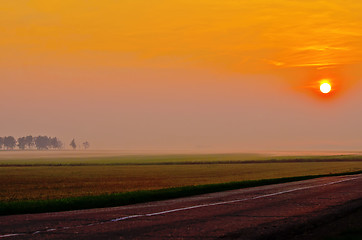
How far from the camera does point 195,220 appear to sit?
14.3 metres

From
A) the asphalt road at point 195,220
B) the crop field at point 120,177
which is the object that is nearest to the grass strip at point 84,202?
the asphalt road at point 195,220

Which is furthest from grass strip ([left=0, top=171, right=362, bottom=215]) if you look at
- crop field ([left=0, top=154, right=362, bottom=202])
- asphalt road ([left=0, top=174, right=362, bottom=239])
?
crop field ([left=0, top=154, right=362, bottom=202])

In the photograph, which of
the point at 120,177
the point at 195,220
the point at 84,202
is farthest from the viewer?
the point at 120,177

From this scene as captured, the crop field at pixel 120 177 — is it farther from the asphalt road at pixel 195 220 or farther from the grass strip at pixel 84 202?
the asphalt road at pixel 195 220

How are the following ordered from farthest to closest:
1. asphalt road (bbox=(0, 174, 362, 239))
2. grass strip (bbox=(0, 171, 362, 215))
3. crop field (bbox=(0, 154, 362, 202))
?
crop field (bbox=(0, 154, 362, 202)) < grass strip (bbox=(0, 171, 362, 215)) < asphalt road (bbox=(0, 174, 362, 239))

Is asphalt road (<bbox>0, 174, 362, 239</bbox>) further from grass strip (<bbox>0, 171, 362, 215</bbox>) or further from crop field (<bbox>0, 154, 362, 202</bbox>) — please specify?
crop field (<bbox>0, 154, 362, 202</bbox>)

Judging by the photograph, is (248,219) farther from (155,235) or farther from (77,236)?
(77,236)

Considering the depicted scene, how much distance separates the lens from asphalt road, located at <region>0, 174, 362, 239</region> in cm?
1209

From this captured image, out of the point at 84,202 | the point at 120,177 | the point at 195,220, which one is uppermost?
the point at 84,202

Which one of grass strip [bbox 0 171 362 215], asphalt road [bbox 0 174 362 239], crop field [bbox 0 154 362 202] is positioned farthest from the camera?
crop field [bbox 0 154 362 202]

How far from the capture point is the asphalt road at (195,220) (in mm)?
12094

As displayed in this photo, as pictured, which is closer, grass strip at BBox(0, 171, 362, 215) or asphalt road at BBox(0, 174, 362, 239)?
asphalt road at BBox(0, 174, 362, 239)

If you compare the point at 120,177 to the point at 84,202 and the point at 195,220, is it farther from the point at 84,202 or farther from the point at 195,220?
the point at 195,220

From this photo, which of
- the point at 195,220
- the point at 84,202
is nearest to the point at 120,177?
the point at 84,202
